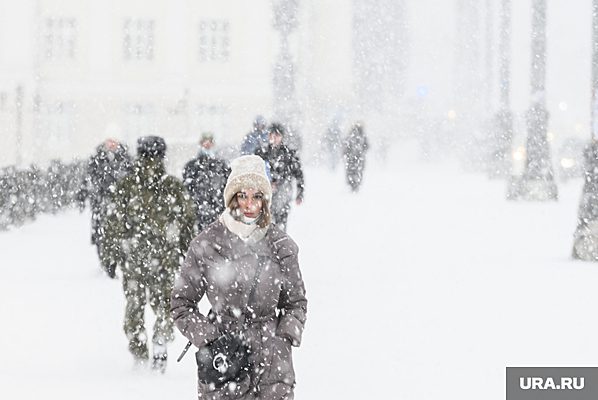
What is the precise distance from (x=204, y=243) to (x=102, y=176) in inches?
351

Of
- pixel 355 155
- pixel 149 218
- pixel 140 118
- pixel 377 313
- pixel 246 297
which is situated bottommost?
pixel 377 313

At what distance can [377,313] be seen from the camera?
11008 millimetres

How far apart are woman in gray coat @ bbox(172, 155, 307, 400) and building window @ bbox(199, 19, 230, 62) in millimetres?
49571

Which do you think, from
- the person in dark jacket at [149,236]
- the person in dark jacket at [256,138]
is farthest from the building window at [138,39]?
the person in dark jacket at [149,236]

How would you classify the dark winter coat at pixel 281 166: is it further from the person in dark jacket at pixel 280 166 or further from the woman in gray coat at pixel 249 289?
the woman in gray coat at pixel 249 289

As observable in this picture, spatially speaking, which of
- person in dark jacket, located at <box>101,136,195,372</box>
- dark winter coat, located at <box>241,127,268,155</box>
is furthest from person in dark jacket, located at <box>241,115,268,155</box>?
person in dark jacket, located at <box>101,136,195,372</box>

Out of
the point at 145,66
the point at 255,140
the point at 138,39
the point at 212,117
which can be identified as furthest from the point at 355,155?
the point at 138,39

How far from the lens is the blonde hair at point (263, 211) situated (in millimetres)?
4699

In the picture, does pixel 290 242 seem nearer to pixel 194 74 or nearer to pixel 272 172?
pixel 272 172

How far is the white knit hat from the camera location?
4.77m

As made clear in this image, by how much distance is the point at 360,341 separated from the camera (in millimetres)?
9609

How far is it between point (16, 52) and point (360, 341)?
137 ft

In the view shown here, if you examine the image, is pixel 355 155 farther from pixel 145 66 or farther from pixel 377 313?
pixel 145 66

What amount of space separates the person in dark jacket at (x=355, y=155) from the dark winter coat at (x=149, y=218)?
20884 mm
